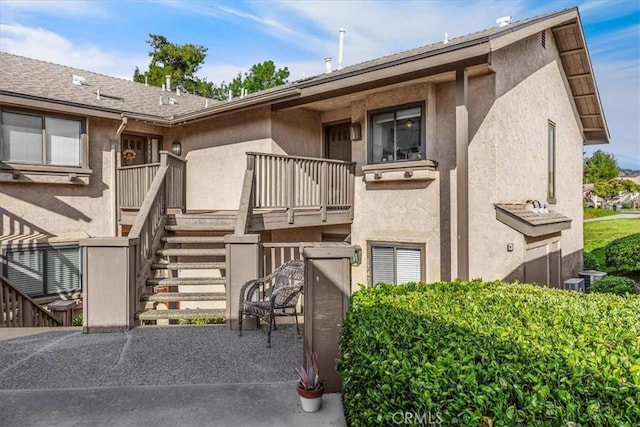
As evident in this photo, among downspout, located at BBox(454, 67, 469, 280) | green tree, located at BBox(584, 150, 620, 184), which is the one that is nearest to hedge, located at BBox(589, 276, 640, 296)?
downspout, located at BBox(454, 67, 469, 280)

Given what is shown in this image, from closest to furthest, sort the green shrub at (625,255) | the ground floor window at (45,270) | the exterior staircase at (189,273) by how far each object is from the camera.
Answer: the exterior staircase at (189,273), the ground floor window at (45,270), the green shrub at (625,255)

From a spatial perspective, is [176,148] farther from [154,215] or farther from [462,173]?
[462,173]

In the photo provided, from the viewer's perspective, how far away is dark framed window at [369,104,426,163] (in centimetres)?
839

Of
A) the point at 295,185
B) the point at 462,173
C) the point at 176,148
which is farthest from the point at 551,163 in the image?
the point at 176,148

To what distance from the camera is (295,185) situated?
28.8 feet

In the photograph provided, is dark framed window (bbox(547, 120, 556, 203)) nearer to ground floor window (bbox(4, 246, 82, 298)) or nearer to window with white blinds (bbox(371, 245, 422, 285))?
window with white blinds (bbox(371, 245, 422, 285))

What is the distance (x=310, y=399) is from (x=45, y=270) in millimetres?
8926

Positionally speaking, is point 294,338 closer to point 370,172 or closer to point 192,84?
point 370,172

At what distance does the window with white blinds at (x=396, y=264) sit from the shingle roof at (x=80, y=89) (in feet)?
25.1

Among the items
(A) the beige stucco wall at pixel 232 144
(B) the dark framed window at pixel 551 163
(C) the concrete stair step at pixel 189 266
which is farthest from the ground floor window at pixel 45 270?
(B) the dark framed window at pixel 551 163

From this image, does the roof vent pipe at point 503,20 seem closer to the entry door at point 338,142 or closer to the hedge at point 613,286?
the entry door at point 338,142

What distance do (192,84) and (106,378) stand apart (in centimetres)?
3134

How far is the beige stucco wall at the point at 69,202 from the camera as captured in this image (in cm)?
938

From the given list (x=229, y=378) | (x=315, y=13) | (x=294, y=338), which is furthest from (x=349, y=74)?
(x=315, y=13)
